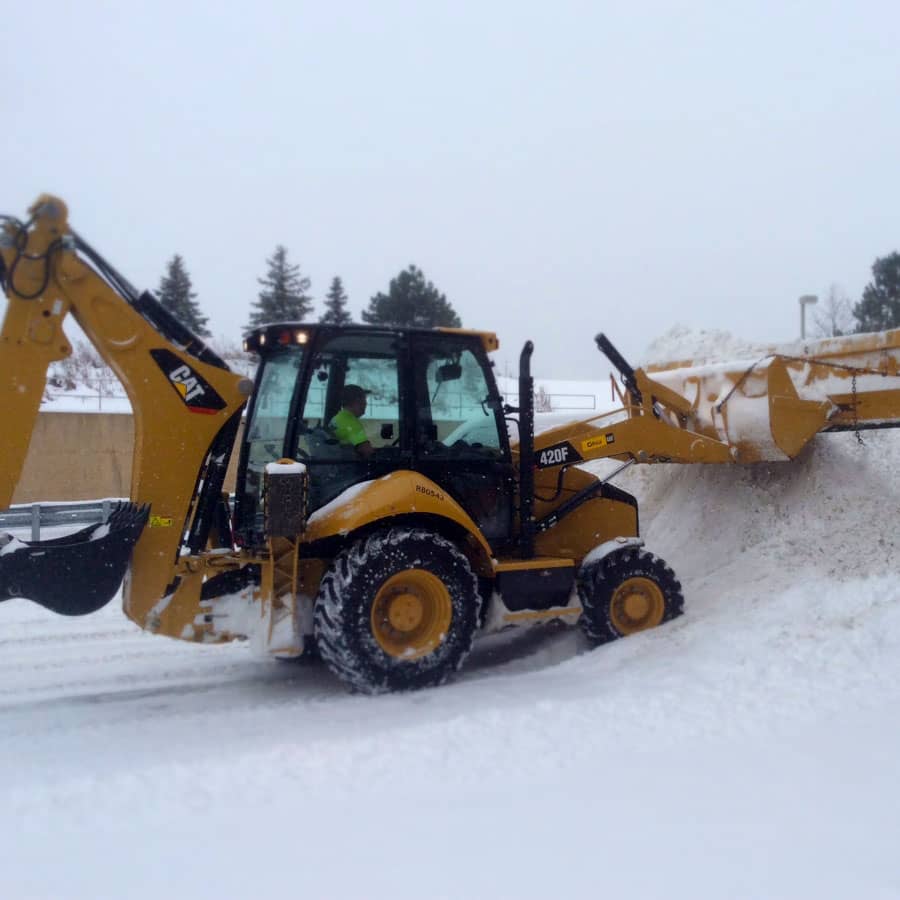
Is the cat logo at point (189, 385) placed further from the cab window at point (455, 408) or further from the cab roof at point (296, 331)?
the cab window at point (455, 408)

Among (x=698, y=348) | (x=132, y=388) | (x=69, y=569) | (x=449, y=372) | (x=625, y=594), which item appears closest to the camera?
(x=69, y=569)

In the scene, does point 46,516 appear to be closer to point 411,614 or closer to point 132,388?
point 132,388

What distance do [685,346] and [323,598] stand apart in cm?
614

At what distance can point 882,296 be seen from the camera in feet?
102

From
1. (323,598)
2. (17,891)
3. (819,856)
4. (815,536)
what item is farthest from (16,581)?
A: (815,536)

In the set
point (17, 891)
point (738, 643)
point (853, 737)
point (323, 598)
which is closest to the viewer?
point (17, 891)

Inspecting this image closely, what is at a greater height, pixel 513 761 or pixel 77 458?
pixel 77 458

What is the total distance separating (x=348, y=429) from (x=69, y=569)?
1.81 meters

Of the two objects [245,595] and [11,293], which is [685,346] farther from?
[11,293]

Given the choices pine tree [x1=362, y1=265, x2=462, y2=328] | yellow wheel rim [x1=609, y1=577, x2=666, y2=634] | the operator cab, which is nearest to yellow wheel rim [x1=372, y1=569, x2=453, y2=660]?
the operator cab

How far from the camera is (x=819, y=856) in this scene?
305 centimetres

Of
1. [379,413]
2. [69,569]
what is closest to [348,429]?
[379,413]

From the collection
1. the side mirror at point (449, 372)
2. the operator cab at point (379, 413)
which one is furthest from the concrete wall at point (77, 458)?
the side mirror at point (449, 372)

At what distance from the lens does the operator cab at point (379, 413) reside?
18.0ft
